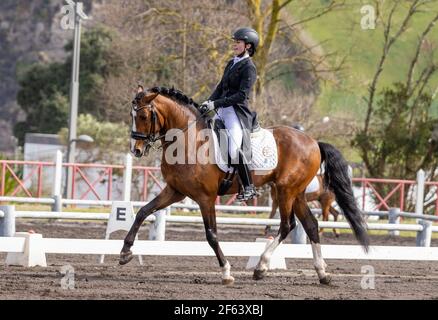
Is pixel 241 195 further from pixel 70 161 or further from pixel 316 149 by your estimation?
pixel 70 161

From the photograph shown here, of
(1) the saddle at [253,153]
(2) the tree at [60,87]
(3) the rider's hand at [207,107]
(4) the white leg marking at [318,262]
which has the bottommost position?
(4) the white leg marking at [318,262]

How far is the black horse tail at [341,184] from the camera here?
12625 millimetres

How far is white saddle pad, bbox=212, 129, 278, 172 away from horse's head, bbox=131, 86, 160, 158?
3.43ft

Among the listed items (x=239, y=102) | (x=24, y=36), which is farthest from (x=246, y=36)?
(x=24, y=36)

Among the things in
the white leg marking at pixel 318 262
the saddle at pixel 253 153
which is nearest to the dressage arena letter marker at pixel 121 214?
the saddle at pixel 253 153

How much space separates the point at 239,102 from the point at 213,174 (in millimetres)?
886

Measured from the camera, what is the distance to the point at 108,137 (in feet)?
130

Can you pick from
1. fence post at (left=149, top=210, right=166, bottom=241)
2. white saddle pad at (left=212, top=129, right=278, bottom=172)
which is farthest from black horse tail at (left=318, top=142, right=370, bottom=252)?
fence post at (left=149, top=210, right=166, bottom=241)

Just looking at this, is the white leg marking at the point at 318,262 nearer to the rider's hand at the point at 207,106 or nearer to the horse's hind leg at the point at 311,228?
the horse's hind leg at the point at 311,228

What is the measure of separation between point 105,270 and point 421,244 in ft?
20.1

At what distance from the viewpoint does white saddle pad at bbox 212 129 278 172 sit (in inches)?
471

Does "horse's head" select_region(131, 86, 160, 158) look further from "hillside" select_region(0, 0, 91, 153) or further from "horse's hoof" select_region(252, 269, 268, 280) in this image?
"hillside" select_region(0, 0, 91, 153)

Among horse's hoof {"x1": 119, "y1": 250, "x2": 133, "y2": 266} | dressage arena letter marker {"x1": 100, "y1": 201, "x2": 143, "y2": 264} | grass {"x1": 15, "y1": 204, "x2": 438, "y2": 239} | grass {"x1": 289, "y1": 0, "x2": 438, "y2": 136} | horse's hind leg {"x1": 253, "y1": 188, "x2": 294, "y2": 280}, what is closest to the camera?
horse's hoof {"x1": 119, "y1": 250, "x2": 133, "y2": 266}

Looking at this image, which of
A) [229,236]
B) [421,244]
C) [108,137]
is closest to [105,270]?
[421,244]
